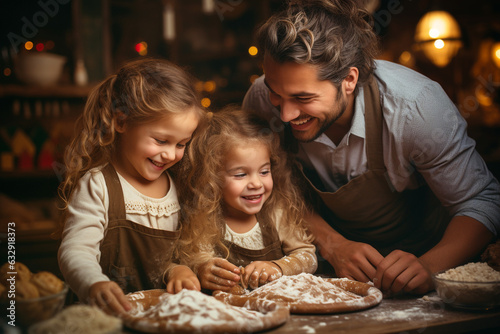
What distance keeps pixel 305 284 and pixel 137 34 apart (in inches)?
124

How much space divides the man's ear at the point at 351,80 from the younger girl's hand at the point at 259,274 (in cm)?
58

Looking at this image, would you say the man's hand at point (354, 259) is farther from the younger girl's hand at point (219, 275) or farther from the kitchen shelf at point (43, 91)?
the kitchen shelf at point (43, 91)

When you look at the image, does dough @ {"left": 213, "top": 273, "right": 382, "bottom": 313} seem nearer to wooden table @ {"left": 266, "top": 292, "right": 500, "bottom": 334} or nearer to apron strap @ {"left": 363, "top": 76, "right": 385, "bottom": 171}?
wooden table @ {"left": 266, "top": 292, "right": 500, "bottom": 334}

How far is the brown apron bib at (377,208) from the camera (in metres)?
1.48

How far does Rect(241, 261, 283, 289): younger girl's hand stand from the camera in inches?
49.9

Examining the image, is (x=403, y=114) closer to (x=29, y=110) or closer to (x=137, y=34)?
(x=29, y=110)

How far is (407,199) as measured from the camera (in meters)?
1.60

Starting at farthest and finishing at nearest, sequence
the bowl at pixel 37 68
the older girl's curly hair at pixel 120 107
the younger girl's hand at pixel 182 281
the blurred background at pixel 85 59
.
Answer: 1. the blurred background at pixel 85 59
2. the bowl at pixel 37 68
3. the older girl's curly hair at pixel 120 107
4. the younger girl's hand at pixel 182 281

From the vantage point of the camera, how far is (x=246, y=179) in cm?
144

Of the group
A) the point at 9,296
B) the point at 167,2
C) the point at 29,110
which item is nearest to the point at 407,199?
the point at 9,296

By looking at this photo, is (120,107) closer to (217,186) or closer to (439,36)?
(217,186)

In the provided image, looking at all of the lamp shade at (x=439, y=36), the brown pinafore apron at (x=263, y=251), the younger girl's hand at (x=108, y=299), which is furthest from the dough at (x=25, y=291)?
the lamp shade at (x=439, y=36)

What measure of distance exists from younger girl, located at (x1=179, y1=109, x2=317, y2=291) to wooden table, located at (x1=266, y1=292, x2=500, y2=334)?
0.28 m

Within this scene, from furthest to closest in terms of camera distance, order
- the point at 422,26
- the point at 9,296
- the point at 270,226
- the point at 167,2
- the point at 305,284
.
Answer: the point at 167,2 → the point at 422,26 → the point at 270,226 → the point at 305,284 → the point at 9,296
